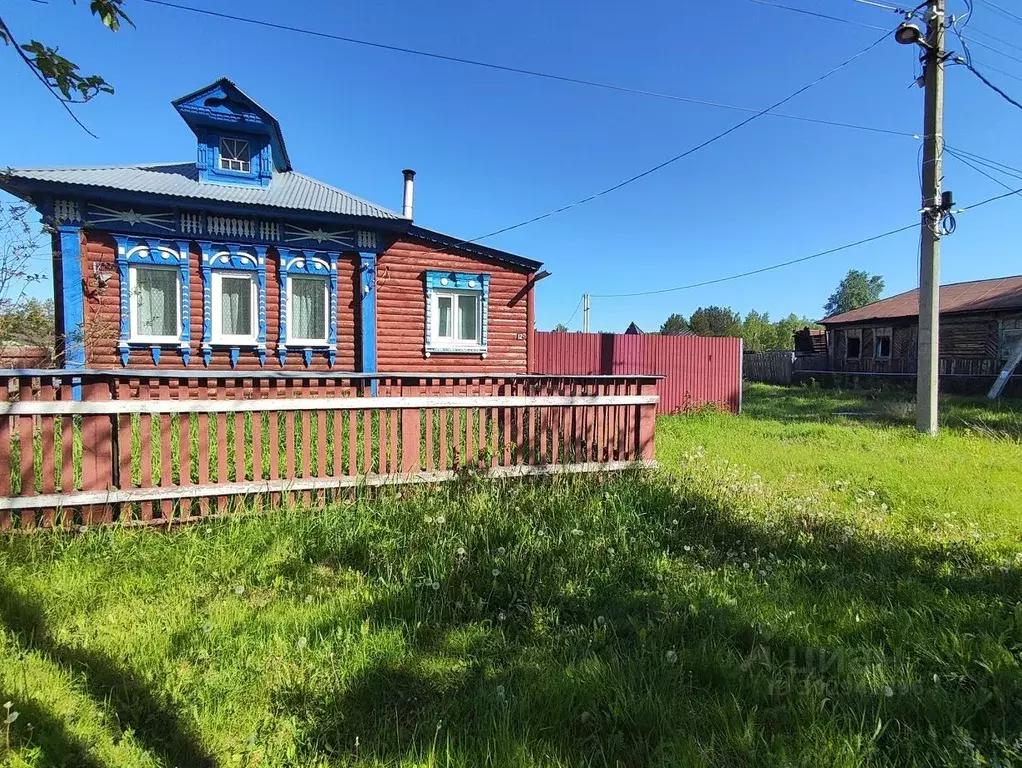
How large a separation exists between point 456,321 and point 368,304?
2041 mm

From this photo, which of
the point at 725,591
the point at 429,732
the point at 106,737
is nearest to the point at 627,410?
the point at 725,591

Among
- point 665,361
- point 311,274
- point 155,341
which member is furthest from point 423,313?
point 665,361

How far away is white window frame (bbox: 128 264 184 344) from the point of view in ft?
30.9

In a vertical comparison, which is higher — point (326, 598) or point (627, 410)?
point (627, 410)

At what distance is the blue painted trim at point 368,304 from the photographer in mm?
10703

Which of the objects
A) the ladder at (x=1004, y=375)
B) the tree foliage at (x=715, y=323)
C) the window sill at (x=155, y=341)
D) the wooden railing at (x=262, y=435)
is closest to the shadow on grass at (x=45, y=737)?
the wooden railing at (x=262, y=435)

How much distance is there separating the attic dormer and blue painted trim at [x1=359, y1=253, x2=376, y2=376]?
8.80 feet

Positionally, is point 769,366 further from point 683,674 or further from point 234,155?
point 683,674

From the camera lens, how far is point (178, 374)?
3598mm

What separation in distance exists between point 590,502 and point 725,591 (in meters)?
1.41

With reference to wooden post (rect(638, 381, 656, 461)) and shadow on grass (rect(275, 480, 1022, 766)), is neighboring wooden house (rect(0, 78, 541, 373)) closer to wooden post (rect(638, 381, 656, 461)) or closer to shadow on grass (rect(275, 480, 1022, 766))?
wooden post (rect(638, 381, 656, 461))

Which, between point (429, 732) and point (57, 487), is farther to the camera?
point (57, 487)

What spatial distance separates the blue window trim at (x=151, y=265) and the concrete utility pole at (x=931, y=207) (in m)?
13.8

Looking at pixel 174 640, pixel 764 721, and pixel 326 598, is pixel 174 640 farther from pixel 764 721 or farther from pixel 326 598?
pixel 764 721
